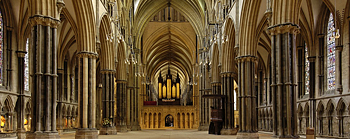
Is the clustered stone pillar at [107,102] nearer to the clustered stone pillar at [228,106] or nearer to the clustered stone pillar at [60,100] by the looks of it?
the clustered stone pillar at [60,100]

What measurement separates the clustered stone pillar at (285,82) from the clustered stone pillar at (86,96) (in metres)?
10.9

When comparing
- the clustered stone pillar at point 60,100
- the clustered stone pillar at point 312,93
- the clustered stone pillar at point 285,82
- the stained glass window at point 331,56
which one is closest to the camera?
the clustered stone pillar at point 285,82

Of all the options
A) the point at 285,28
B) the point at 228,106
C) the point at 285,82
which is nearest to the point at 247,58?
the point at 228,106

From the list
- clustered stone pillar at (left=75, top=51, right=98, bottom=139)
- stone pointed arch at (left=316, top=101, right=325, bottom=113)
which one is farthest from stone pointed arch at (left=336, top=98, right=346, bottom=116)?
clustered stone pillar at (left=75, top=51, right=98, bottom=139)

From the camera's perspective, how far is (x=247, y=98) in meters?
23.3

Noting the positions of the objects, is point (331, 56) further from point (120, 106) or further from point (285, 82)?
point (120, 106)

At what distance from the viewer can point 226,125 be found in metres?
28.8

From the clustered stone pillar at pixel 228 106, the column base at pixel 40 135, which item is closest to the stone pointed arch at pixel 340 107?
the clustered stone pillar at pixel 228 106


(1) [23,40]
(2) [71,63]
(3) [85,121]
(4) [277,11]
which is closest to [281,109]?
(4) [277,11]

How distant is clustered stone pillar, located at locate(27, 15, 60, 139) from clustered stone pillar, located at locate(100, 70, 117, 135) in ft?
40.6

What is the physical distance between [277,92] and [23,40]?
18397 mm

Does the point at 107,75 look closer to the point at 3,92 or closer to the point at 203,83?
the point at 3,92

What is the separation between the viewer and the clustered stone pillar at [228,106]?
93.3 feet

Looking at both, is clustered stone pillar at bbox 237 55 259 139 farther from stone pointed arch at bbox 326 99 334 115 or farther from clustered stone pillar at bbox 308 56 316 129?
clustered stone pillar at bbox 308 56 316 129
